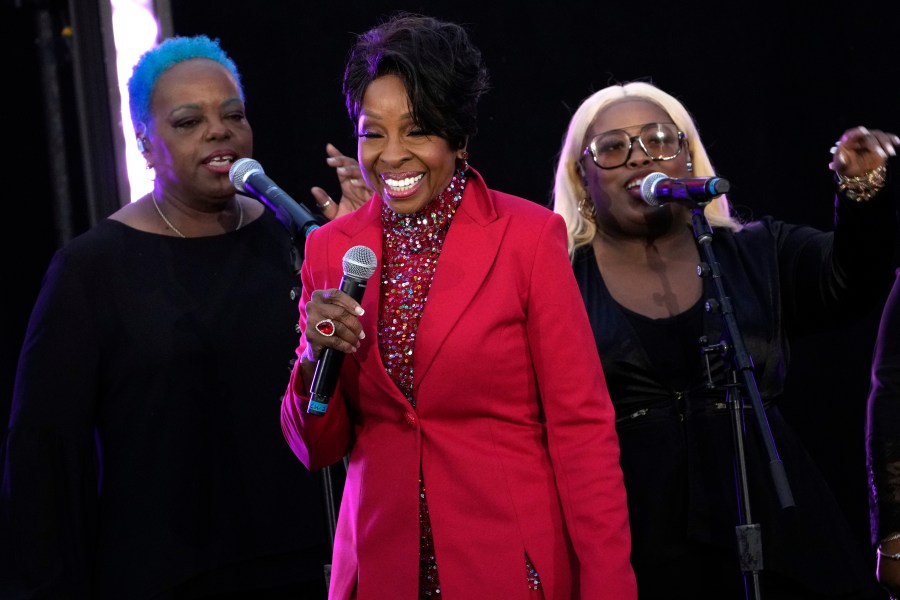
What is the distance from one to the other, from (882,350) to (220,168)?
1873 mm

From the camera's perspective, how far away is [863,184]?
2.97m

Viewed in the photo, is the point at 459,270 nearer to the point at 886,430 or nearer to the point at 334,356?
the point at 334,356

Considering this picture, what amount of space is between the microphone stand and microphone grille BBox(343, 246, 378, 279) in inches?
40.8

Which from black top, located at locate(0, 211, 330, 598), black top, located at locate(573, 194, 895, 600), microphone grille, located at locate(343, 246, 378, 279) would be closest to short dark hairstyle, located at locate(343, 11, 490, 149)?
microphone grille, located at locate(343, 246, 378, 279)

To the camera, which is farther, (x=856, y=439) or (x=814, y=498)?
(x=856, y=439)

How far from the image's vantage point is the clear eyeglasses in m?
3.37

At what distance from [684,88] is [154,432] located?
8.26 feet

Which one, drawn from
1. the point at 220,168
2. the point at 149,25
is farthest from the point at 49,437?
the point at 149,25

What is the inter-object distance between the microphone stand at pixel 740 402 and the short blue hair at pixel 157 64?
150cm

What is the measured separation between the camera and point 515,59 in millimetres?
4457

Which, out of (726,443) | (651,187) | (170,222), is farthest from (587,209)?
(170,222)

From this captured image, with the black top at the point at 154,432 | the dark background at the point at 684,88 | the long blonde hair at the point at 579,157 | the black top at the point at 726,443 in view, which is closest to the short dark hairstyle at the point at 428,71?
the black top at the point at 154,432

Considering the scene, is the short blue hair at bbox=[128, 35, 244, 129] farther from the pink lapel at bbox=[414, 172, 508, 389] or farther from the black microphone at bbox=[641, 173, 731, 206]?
the pink lapel at bbox=[414, 172, 508, 389]

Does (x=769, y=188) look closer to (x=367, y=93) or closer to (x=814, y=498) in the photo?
(x=814, y=498)
